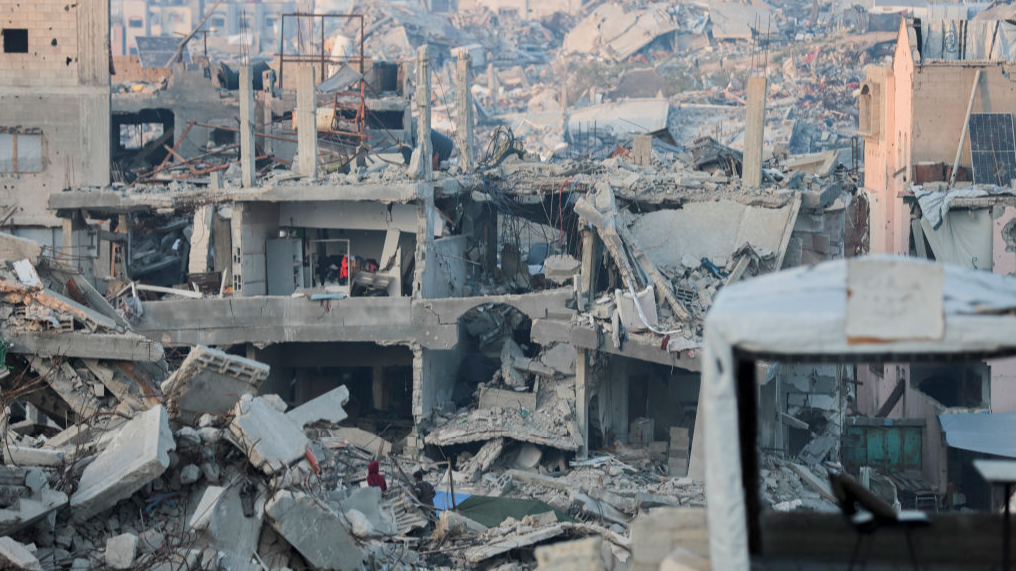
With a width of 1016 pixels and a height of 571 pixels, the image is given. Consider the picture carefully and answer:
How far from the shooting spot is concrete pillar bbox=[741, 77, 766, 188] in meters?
23.9

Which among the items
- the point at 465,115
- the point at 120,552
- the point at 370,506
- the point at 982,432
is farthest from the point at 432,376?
the point at 120,552

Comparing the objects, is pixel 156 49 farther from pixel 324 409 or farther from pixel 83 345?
pixel 83 345

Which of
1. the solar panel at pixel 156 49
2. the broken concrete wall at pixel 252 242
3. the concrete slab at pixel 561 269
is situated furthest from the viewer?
the solar panel at pixel 156 49

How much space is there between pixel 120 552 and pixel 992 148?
2217cm

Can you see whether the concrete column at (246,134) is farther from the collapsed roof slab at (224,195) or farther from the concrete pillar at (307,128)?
the concrete pillar at (307,128)

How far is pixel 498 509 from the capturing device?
17.1m

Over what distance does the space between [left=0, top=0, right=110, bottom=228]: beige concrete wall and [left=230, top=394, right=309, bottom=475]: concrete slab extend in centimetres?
1939

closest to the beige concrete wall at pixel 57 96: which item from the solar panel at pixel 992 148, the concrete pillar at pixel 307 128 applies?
the concrete pillar at pixel 307 128

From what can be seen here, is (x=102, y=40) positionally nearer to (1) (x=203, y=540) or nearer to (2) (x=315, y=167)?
(2) (x=315, y=167)

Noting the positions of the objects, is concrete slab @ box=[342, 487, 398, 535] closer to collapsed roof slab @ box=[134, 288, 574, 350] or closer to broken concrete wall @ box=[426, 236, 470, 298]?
collapsed roof slab @ box=[134, 288, 574, 350]

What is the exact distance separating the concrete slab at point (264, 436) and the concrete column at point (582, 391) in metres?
9.06

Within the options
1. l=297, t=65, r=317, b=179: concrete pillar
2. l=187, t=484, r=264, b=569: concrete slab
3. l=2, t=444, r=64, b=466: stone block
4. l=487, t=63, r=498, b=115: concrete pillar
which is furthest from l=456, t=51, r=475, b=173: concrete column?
l=487, t=63, r=498, b=115: concrete pillar

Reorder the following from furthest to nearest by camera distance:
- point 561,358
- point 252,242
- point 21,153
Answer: point 21,153 < point 252,242 < point 561,358

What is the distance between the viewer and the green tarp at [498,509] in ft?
54.6
